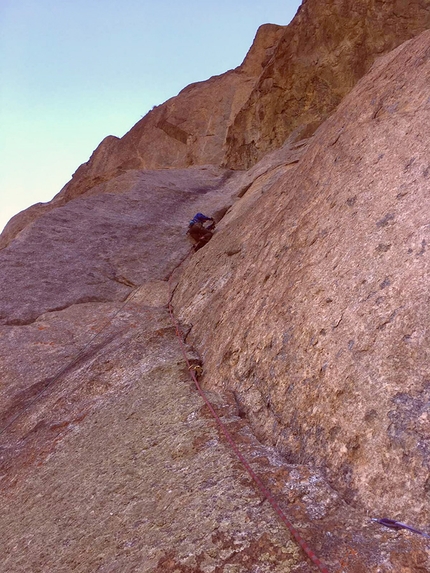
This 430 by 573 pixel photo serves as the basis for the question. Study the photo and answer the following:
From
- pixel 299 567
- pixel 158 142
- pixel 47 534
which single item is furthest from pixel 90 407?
pixel 158 142

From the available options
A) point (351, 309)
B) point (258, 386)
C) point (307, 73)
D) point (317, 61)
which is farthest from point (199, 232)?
point (317, 61)

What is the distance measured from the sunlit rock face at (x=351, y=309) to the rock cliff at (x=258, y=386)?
18 mm

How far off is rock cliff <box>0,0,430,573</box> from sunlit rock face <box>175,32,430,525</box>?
2 cm

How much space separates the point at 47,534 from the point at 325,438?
2527mm

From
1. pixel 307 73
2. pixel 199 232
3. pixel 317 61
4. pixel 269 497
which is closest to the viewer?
pixel 269 497

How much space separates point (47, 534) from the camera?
493 cm

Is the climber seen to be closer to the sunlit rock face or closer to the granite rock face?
the sunlit rock face

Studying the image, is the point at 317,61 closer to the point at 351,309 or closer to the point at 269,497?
the point at 351,309

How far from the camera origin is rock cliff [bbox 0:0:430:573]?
151 inches

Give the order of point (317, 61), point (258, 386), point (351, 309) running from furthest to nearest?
point (317, 61) < point (258, 386) < point (351, 309)

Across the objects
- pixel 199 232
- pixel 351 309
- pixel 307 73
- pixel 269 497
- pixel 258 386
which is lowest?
pixel 269 497

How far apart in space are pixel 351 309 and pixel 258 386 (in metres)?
1.22

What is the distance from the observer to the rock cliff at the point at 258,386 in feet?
12.6

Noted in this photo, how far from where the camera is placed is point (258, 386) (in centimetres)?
566
